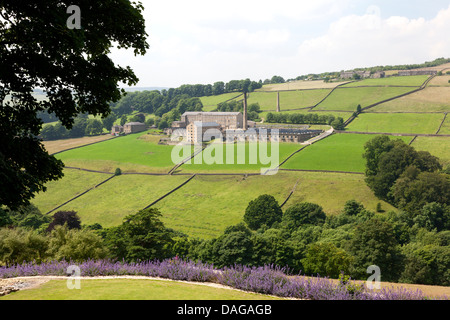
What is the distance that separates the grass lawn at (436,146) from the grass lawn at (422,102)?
34.1 meters

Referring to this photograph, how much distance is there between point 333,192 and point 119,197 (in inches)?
1991

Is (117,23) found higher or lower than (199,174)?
higher

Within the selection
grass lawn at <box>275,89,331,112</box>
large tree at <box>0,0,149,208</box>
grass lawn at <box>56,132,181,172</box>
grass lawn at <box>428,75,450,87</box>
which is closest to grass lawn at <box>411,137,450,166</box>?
grass lawn at <box>275,89,331,112</box>

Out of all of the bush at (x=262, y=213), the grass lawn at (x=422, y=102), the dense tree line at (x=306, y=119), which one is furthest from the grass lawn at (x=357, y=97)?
the bush at (x=262, y=213)

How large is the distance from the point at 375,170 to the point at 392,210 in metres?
17.0

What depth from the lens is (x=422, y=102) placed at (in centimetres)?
15750

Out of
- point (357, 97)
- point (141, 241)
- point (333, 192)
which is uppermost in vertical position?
point (357, 97)

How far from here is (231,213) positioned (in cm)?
8412

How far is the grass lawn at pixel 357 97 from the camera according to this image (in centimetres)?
17075

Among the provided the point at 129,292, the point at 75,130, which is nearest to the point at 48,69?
the point at 129,292

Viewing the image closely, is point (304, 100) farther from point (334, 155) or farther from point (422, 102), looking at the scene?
point (334, 155)

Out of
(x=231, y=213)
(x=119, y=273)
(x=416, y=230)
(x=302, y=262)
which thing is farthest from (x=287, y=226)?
(x=119, y=273)

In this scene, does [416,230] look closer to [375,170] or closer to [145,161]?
[375,170]
